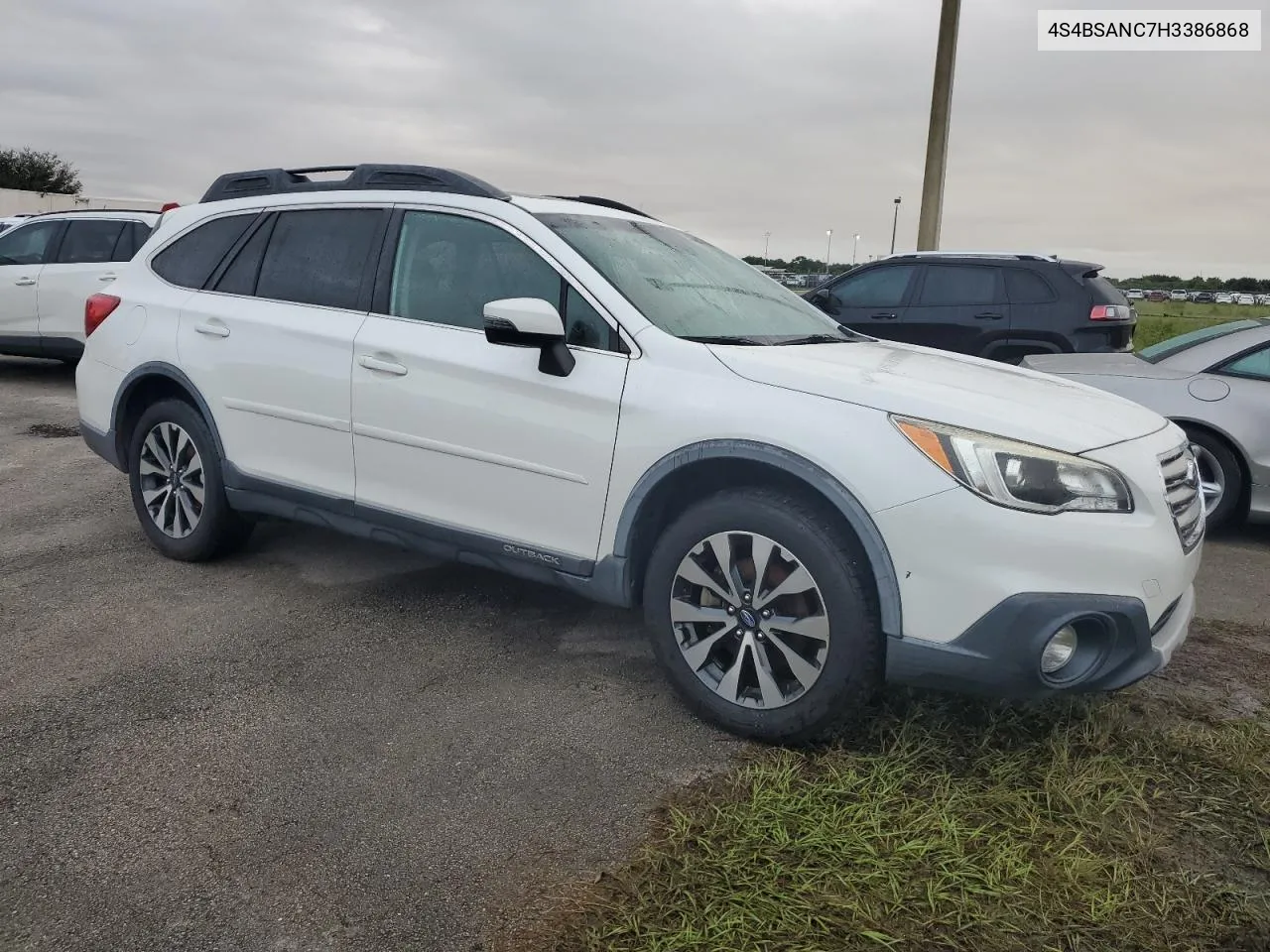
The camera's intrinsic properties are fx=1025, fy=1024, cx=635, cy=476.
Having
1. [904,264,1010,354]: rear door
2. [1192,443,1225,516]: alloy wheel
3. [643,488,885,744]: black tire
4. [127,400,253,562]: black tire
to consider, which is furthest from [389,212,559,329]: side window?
[904,264,1010,354]: rear door

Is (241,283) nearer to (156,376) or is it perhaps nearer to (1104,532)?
(156,376)

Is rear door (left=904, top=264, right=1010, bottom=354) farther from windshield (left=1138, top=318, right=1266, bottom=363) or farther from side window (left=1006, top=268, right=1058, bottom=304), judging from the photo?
windshield (left=1138, top=318, right=1266, bottom=363)

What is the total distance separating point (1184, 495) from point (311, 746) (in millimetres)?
2841

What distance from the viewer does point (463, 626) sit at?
4234 mm

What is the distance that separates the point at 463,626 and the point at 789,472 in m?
1.77

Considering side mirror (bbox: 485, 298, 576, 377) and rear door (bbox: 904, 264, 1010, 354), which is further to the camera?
rear door (bbox: 904, 264, 1010, 354)

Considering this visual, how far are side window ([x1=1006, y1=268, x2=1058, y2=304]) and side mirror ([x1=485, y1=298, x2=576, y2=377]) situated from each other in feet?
20.1

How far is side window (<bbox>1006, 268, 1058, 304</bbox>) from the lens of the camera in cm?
837

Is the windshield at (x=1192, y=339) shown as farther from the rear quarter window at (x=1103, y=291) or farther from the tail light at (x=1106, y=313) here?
the rear quarter window at (x=1103, y=291)

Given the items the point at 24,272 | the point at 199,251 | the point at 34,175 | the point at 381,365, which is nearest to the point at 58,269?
the point at 24,272

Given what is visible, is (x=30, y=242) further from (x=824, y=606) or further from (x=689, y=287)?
(x=824, y=606)

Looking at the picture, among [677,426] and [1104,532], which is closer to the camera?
[1104,532]

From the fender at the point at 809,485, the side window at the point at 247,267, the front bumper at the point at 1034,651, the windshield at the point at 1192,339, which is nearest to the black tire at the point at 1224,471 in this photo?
the windshield at the point at 1192,339

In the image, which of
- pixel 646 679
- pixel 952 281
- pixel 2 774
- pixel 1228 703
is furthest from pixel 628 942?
pixel 952 281
